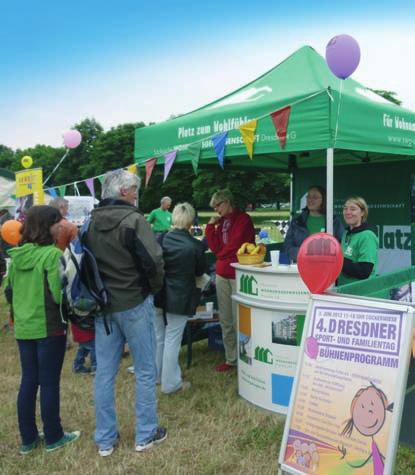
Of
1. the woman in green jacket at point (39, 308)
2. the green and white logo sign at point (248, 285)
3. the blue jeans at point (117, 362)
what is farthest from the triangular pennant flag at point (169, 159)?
the blue jeans at point (117, 362)

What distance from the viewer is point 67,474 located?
113 inches

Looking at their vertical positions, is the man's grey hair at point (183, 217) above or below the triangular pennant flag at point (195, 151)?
below

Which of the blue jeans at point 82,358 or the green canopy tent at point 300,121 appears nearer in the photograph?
the green canopy tent at point 300,121

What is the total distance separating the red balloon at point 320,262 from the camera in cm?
251

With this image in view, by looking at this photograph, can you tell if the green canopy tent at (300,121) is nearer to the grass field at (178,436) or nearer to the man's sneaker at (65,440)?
the grass field at (178,436)

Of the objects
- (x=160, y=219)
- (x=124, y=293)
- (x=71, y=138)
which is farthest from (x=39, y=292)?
(x=160, y=219)

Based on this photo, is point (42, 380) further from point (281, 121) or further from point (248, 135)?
point (281, 121)

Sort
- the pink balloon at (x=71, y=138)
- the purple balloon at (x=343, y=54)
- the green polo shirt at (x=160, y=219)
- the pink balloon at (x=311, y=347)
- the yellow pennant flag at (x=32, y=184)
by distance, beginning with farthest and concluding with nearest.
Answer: the green polo shirt at (x=160, y=219) < the pink balloon at (x=71, y=138) < the yellow pennant flag at (x=32, y=184) < the purple balloon at (x=343, y=54) < the pink balloon at (x=311, y=347)

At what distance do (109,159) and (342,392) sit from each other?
1756 inches

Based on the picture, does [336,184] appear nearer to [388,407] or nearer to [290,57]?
[290,57]

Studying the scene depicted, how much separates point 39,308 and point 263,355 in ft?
5.42

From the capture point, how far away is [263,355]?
3.64 meters

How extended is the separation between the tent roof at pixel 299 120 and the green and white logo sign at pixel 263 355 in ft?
4.87

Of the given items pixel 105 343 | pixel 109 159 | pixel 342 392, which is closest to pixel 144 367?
pixel 105 343
